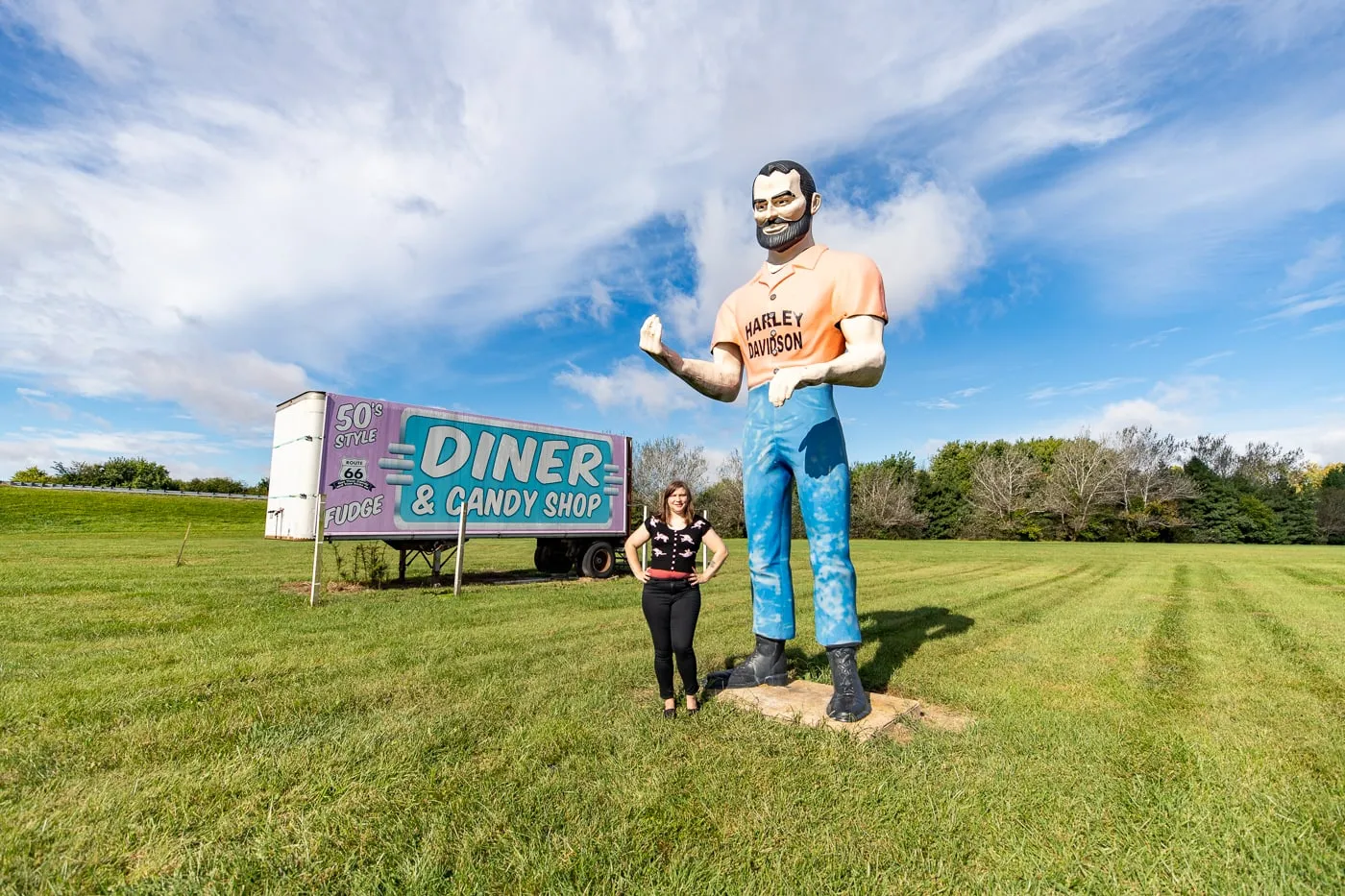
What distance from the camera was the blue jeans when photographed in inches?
162

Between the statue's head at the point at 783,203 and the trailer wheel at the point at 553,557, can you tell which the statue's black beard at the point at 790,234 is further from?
the trailer wheel at the point at 553,557

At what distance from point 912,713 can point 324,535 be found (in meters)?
9.22

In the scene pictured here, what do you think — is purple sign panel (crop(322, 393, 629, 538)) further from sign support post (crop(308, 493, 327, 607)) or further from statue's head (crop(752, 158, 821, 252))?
statue's head (crop(752, 158, 821, 252))

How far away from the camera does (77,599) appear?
878cm

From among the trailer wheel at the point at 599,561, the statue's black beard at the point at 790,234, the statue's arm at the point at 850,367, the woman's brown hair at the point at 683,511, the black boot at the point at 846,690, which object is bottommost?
the black boot at the point at 846,690

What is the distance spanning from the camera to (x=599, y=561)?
1400 cm

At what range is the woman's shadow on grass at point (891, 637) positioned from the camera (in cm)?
521

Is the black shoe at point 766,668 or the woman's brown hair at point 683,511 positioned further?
the black shoe at point 766,668

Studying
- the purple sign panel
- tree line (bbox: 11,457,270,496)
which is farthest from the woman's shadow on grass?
tree line (bbox: 11,457,270,496)

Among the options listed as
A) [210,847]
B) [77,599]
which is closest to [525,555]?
[77,599]

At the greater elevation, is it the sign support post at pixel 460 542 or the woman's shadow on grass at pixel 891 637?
the sign support post at pixel 460 542

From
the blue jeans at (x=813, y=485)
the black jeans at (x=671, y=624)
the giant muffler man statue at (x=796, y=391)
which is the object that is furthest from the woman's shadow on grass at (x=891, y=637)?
the black jeans at (x=671, y=624)

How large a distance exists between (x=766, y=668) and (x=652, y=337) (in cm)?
242

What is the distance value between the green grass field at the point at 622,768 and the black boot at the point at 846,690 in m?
0.29
